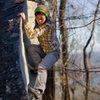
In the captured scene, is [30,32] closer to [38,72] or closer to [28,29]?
[28,29]

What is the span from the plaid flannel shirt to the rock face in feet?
1.14

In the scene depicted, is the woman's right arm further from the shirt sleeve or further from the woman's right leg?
the woman's right leg

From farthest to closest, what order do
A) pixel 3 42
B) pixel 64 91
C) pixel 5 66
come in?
pixel 64 91 < pixel 3 42 < pixel 5 66

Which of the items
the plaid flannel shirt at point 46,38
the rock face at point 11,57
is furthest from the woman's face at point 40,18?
the rock face at point 11,57

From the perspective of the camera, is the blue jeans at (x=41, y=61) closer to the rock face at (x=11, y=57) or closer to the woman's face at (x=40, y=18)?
the woman's face at (x=40, y=18)

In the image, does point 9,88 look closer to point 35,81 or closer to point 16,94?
point 16,94

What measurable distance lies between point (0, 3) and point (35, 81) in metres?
1.53

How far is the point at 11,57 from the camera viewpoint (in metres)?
4.43

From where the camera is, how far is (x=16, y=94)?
401 centimetres

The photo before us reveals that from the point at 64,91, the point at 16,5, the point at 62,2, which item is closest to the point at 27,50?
the point at 16,5

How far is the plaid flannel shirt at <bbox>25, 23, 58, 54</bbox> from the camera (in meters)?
5.27

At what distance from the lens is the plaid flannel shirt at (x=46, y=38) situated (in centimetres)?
527

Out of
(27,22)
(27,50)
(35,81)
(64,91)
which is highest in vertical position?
(27,22)

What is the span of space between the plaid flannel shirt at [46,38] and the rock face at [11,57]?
1.14 ft
